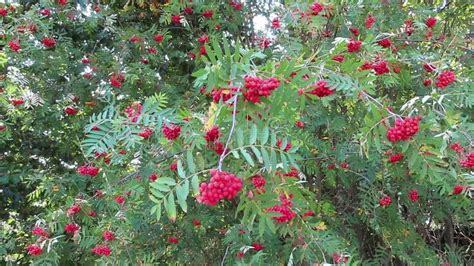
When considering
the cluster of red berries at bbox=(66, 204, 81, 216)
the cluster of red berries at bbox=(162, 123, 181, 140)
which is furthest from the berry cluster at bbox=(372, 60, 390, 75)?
the cluster of red berries at bbox=(66, 204, 81, 216)

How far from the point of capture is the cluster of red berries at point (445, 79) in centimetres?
218

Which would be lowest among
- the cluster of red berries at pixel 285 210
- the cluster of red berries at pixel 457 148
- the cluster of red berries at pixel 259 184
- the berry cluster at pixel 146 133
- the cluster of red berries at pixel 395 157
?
the cluster of red berries at pixel 395 157

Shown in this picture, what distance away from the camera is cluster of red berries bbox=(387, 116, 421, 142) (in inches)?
66.5

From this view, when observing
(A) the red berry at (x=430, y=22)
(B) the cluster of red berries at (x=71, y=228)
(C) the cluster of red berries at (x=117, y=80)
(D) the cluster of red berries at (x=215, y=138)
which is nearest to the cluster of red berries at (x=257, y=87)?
(D) the cluster of red berries at (x=215, y=138)

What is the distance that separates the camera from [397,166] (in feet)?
8.69

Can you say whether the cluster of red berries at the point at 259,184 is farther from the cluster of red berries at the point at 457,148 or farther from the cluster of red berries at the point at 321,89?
the cluster of red berries at the point at 457,148

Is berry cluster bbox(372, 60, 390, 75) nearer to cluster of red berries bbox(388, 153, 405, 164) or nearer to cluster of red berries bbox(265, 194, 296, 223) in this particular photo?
cluster of red berries bbox(388, 153, 405, 164)

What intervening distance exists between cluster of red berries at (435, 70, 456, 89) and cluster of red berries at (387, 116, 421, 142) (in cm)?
55

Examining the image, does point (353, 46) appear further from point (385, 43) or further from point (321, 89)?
point (321, 89)

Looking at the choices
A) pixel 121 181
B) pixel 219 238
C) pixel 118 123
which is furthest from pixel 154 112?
pixel 219 238

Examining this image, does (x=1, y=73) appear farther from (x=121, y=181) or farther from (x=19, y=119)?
(x=121, y=181)

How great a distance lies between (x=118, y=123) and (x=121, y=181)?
0.62 metres

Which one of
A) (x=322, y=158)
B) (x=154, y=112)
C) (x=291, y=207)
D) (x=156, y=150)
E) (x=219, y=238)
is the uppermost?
(x=154, y=112)

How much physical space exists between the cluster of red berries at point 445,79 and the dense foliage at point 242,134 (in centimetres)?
1
